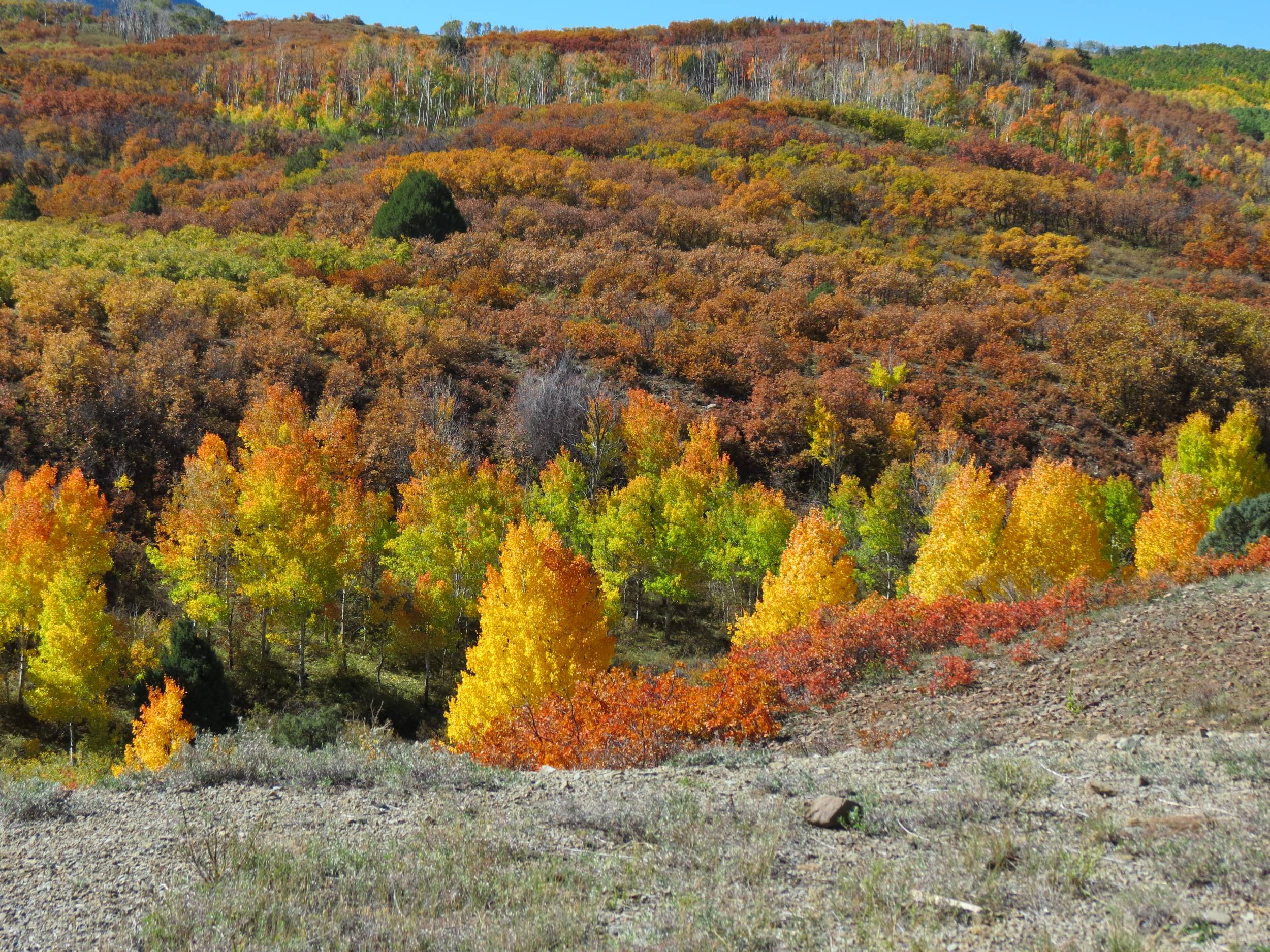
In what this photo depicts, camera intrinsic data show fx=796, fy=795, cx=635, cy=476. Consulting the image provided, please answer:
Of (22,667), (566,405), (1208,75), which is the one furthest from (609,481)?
(1208,75)

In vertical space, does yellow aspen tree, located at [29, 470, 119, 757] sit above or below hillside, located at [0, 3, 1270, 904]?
below

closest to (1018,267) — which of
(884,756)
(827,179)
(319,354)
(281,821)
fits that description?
(827,179)

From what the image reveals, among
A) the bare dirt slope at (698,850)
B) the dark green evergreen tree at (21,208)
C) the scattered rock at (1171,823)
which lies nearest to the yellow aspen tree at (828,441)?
the bare dirt slope at (698,850)

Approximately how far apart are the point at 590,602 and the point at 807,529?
6040mm

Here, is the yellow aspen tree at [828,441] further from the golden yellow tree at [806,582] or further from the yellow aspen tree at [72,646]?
the yellow aspen tree at [72,646]

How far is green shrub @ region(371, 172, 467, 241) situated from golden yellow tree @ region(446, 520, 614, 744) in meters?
41.0

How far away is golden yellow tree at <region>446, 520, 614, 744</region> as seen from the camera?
1612 centimetres

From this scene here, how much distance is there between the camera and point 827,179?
67.6 m

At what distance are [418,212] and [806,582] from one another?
141 feet

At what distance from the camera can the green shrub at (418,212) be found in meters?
52.3

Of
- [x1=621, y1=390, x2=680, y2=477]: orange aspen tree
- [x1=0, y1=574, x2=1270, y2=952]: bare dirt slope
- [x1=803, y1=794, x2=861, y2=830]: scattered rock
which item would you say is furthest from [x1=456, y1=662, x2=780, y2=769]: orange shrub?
[x1=621, y1=390, x2=680, y2=477]: orange aspen tree

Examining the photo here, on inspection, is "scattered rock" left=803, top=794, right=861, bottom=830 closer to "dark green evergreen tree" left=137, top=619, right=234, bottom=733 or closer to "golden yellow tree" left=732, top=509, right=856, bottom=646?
"golden yellow tree" left=732, top=509, right=856, bottom=646

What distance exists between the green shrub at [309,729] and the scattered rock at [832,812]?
1250 centimetres

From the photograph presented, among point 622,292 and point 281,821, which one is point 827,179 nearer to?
point 622,292
